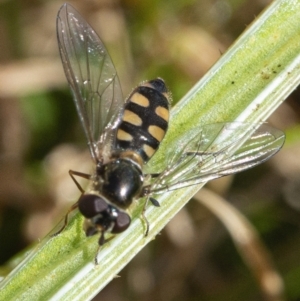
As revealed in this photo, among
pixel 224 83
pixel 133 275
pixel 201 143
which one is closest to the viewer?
pixel 224 83

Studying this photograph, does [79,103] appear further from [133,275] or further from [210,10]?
[210,10]

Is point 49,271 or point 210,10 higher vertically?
point 210,10

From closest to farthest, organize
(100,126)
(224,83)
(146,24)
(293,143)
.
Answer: (224,83), (100,126), (293,143), (146,24)

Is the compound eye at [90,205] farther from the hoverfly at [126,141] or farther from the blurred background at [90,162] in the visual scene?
the blurred background at [90,162]

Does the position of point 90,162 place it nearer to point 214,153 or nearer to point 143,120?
point 143,120

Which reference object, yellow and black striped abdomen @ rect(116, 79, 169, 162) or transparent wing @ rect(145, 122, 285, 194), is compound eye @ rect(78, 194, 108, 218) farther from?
yellow and black striped abdomen @ rect(116, 79, 169, 162)

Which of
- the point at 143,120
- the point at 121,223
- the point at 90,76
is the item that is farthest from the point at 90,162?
the point at 121,223

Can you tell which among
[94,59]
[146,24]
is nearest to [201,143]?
[94,59]
